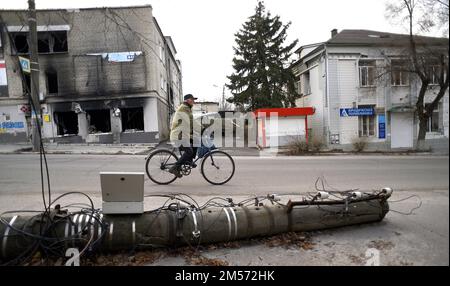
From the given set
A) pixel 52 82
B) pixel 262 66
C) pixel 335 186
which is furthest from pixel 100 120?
pixel 335 186

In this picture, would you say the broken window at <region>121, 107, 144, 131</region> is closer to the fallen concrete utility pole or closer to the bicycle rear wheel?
the bicycle rear wheel

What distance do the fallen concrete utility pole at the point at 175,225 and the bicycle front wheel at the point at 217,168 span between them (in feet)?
10.8

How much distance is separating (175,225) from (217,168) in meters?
3.88

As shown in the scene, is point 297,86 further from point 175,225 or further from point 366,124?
point 175,225

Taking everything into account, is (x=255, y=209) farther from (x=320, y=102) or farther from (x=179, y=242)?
(x=320, y=102)

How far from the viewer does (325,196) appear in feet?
13.1

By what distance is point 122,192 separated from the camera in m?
3.32

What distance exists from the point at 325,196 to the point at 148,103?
21.9 metres

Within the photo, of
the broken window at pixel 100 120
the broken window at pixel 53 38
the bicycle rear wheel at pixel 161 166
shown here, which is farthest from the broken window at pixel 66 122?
the bicycle rear wheel at pixel 161 166

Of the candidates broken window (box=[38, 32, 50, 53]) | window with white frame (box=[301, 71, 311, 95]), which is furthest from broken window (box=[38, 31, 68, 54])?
window with white frame (box=[301, 71, 311, 95])

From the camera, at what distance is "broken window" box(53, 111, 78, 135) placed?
80.6ft

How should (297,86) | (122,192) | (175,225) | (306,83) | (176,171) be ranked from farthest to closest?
(297,86) → (306,83) → (176,171) → (175,225) → (122,192)
